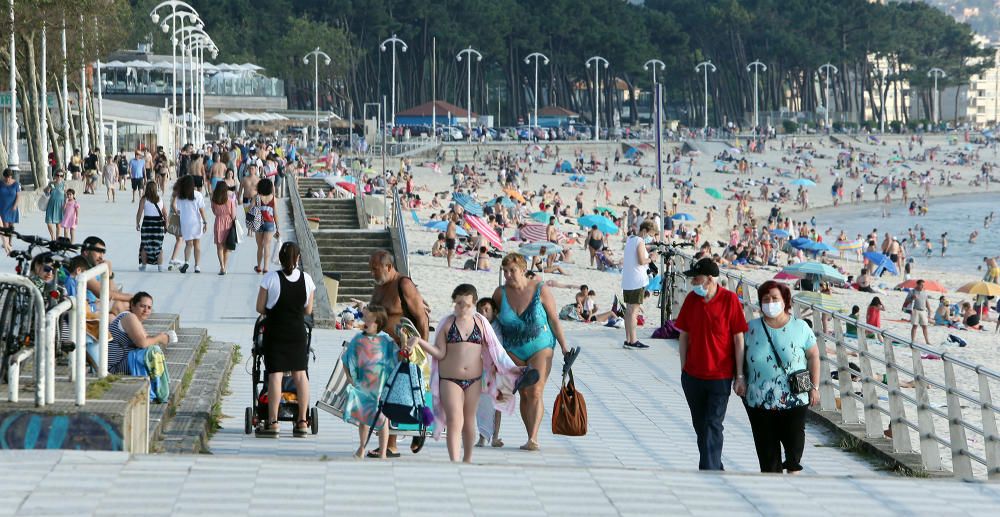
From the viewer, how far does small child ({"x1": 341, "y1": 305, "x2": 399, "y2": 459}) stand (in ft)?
24.9

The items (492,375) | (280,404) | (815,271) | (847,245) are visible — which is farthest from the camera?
(847,245)

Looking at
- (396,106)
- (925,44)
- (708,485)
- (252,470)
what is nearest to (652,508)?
(708,485)

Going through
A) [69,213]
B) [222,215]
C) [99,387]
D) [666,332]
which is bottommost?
[666,332]

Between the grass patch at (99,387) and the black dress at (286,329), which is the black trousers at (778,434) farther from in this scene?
the grass patch at (99,387)

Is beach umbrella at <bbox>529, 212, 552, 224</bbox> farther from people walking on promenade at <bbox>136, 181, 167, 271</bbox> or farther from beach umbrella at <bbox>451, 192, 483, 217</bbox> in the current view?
people walking on promenade at <bbox>136, 181, 167, 271</bbox>

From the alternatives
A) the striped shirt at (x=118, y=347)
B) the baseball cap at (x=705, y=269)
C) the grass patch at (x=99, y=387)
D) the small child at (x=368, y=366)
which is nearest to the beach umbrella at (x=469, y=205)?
the striped shirt at (x=118, y=347)

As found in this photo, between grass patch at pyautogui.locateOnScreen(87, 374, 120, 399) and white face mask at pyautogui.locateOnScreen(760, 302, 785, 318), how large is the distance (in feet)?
9.94

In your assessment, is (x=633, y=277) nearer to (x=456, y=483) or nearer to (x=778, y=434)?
(x=778, y=434)

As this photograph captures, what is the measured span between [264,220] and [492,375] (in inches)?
384

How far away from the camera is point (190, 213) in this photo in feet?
55.5

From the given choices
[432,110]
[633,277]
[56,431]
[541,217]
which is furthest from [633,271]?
[432,110]

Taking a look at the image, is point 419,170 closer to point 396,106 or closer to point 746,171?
point 746,171

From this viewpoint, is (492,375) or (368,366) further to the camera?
(492,375)

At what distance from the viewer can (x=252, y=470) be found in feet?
20.5
